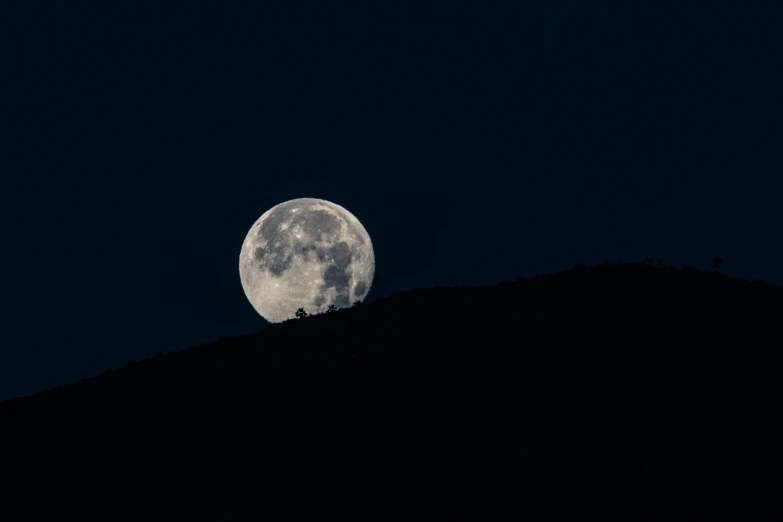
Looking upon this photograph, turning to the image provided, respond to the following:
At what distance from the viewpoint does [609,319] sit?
1980 cm

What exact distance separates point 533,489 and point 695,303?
417 inches

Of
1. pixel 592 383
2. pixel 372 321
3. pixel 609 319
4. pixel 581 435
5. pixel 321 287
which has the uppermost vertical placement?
pixel 321 287

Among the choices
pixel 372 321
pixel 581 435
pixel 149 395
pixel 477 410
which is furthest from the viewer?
pixel 372 321

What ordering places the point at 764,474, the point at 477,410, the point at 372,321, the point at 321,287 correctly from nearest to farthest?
the point at 764,474, the point at 477,410, the point at 372,321, the point at 321,287

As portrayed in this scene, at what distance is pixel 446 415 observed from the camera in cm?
1606

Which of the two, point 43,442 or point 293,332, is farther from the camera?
point 293,332

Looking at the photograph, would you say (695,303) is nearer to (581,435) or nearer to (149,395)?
(581,435)

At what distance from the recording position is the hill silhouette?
12.8 metres

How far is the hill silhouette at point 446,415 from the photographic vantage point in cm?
1280

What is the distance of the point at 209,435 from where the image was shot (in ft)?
55.0

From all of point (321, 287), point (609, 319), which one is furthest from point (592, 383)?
point (321, 287)

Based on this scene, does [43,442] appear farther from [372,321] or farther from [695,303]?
[695,303]

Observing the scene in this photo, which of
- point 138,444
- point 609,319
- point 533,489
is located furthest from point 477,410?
point 138,444

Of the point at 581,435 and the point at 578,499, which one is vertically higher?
the point at 581,435
